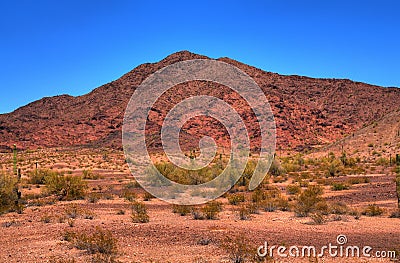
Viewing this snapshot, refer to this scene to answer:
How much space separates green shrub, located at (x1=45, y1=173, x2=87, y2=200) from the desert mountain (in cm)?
5616

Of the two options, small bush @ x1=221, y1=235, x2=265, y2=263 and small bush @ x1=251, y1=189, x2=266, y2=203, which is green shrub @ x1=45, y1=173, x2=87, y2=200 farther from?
small bush @ x1=221, y1=235, x2=265, y2=263

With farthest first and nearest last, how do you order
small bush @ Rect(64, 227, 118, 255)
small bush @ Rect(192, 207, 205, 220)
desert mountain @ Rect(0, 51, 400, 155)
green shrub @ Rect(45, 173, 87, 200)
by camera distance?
desert mountain @ Rect(0, 51, 400, 155)
green shrub @ Rect(45, 173, 87, 200)
small bush @ Rect(192, 207, 205, 220)
small bush @ Rect(64, 227, 118, 255)

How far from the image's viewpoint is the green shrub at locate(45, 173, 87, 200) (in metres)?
23.2

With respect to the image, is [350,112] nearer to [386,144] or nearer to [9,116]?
[386,144]

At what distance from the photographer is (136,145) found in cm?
7394

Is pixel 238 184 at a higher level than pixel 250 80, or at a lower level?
lower

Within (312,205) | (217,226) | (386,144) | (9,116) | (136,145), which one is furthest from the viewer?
(9,116)

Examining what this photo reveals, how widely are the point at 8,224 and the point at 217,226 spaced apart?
23.9 ft

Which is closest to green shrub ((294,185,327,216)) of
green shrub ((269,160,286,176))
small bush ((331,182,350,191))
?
small bush ((331,182,350,191))

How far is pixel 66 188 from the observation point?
2355 centimetres

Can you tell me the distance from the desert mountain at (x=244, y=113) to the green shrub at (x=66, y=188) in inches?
2211

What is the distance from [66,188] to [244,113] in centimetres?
6762

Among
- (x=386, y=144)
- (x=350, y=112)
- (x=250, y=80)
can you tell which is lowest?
(x=386, y=144)

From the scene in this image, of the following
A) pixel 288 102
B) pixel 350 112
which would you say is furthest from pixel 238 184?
pixel 350 112
